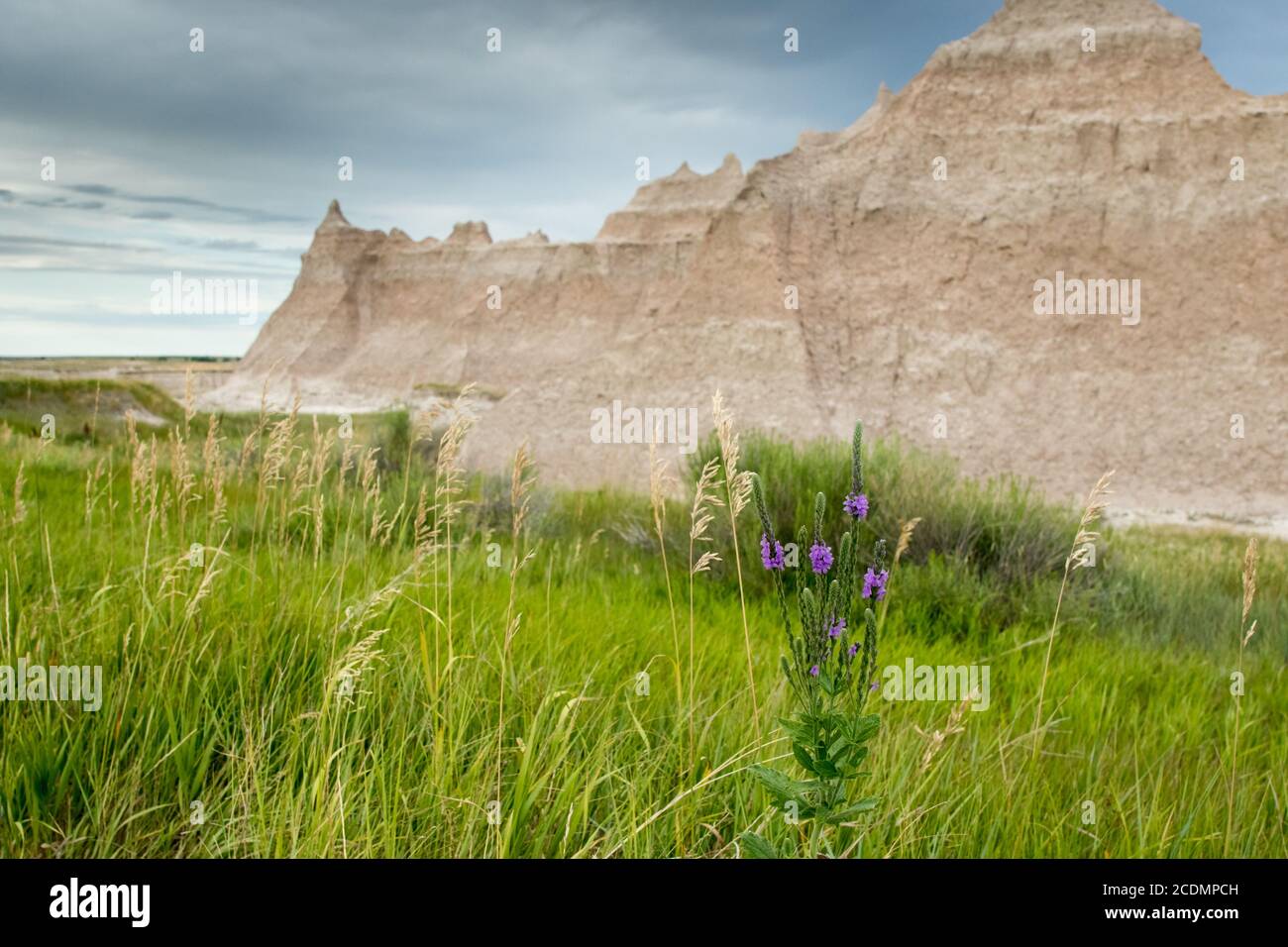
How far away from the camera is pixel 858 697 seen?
1614mm

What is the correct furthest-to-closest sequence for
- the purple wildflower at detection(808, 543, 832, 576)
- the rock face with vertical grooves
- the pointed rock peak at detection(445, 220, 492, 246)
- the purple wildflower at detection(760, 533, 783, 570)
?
the pointed rock peak at detection(445, 220, 492, 246) < the rock face with vertical grooves < the purple wildflower at detection(760, 533, 783, 570) < the purple wildflower at detection(808, 543, 832, 576)

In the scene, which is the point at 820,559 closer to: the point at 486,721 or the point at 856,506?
the point at 856,506

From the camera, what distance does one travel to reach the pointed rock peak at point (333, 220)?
208ft

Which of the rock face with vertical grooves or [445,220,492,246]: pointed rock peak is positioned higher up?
[445,220,492,246]: pointed rock peak

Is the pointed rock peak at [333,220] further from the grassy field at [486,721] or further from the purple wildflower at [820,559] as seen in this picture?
→ the purple wildflower at [820,559]

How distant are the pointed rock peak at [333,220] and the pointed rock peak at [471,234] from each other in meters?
8.62

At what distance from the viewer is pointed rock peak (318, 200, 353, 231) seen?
208 feet

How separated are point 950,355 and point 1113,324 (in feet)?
14.2

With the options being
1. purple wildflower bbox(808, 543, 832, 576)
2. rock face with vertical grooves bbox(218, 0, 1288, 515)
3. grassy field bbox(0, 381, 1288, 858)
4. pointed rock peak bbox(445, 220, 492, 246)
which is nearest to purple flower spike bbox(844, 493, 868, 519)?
purple wildflower bbox(808, 543, 832, 576)

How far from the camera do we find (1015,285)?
2433 cm

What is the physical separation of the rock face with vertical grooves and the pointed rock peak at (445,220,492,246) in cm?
3584

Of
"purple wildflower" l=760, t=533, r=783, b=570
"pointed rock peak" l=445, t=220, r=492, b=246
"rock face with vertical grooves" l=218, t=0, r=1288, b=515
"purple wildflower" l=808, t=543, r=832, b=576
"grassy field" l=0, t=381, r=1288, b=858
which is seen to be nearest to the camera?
"purple wildflower" l=808, t=543, r=832, b=576

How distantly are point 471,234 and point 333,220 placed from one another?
1126 cm

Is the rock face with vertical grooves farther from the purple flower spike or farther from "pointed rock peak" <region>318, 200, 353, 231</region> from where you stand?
"pointed rock peak" <region>318, 200, 353, 231</region>
